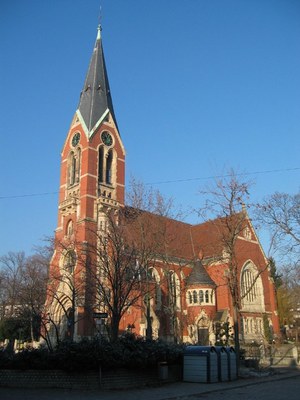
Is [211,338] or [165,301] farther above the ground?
[165,301]

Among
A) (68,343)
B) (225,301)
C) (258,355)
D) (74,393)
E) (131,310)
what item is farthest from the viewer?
(225,301)

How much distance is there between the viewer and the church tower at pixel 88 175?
134 feet

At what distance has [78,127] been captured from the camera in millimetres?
47406

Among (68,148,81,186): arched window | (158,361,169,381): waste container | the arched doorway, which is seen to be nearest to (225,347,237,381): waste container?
(158,361,169,381): waste container

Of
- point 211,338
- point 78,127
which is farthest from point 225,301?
point 78,127

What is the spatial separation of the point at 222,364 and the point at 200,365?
1.21 metres

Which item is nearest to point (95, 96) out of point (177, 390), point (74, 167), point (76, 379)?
point (74, 167)

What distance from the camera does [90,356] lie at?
15.1m

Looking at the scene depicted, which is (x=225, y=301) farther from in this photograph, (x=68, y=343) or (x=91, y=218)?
(x=68, y=343)

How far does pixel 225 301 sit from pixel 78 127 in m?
25.1

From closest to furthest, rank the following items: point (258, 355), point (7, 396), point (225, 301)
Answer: point (7, 396)
point (258, 355)
point (225, 301)

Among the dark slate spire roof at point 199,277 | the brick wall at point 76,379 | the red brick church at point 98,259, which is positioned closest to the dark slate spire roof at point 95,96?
the red brick church at point 98,259

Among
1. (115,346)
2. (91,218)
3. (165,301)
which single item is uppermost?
(91,218)

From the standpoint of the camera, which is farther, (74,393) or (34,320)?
(34,320)
